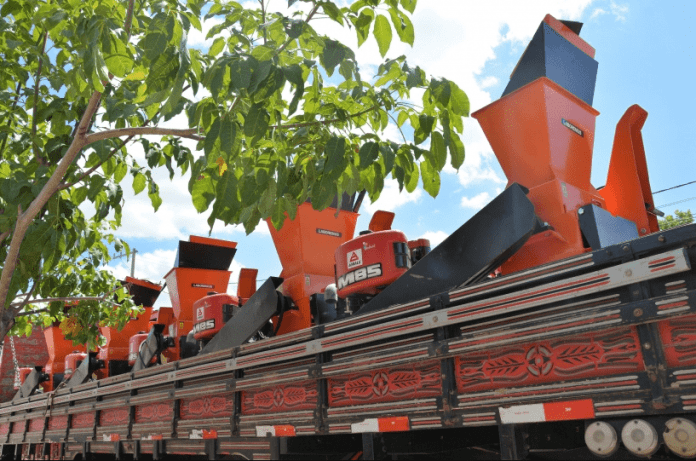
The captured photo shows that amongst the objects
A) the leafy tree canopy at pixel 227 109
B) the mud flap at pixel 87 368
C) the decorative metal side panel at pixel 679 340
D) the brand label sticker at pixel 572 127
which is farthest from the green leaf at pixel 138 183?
the mud flap at pixel 87 368

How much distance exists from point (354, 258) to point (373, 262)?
17cm

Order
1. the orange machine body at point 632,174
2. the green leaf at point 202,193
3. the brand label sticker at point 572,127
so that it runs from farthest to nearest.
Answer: the brand label sticker at point 572,127, the orange machine body at point 632,174, the green leaf at point 202,193

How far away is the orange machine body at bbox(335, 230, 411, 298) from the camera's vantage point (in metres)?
3.65

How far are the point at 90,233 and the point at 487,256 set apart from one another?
13.0 feet

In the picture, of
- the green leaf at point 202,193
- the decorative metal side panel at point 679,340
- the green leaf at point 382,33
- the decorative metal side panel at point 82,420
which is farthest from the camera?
the decorative metal side panel at point 82,420

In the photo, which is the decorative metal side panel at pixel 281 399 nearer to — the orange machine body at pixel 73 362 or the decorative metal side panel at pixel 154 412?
the decorative metal side panel at pixel 154 412

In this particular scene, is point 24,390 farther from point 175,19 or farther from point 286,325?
point 175,19

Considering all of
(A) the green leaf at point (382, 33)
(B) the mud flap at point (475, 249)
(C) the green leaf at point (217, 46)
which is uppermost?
(C) the green leaf at point (217, 46)

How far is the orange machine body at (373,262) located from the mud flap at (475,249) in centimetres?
30

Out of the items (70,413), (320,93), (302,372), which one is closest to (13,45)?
(320,93)

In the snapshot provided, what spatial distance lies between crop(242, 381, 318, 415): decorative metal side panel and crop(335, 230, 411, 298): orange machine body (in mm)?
716

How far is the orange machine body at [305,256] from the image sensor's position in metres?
4.94

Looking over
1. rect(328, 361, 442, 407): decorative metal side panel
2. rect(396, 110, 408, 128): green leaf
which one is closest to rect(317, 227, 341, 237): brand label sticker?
rect(328, 361, 442, 407): decorative metal side panel

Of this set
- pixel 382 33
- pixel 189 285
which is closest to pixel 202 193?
pixel 382 33
